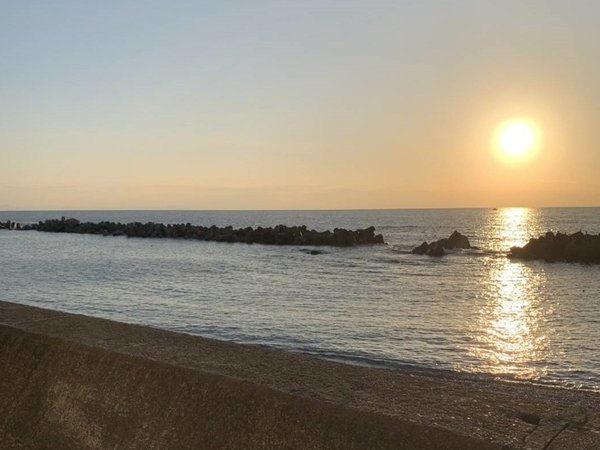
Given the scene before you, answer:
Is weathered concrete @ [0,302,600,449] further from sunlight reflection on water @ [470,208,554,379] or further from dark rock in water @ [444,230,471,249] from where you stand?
dark rock in water @ [444,230,471,249]

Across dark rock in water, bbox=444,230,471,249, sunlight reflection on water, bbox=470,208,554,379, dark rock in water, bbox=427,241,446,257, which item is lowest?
sunlight reflection on water, bbox=470,208,554,379

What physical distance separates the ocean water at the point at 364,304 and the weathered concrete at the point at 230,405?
4.81m

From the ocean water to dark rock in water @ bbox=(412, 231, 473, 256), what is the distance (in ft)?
11.5

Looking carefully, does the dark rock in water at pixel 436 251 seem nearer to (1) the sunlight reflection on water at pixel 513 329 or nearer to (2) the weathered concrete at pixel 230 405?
(1) the sunlight reflection on water at pixel 513 329

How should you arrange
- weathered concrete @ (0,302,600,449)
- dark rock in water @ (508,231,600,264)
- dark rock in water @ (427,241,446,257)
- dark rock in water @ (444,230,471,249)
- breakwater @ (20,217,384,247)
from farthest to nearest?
1. breakwater @ (20,217,384,247)
2. dark rock in water @ (444,230,471,249)
3. dark rock in water @ (427,241,446,257)
4. dark rock in water @ (508,231,600,264)
5. weathered concrete @ (0,302,600,449)

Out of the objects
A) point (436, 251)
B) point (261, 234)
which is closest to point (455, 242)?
point (436, 251)

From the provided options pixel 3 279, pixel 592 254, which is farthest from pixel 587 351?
pixel 592 254

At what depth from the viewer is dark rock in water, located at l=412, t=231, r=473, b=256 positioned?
32.5 m

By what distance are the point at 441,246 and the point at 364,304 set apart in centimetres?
2159

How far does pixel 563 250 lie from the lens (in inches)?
1206

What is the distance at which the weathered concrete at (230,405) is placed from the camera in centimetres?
251

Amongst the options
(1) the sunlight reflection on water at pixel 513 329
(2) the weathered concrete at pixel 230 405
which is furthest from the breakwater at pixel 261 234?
(2) the weathered concrete at pixel 230 405

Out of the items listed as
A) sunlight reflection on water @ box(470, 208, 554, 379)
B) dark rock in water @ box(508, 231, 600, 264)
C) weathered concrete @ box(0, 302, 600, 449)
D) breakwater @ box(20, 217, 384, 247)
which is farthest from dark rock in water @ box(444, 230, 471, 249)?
weathered concrete @ box(0, 302, 600, 449)

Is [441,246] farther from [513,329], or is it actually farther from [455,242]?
[513,329]
